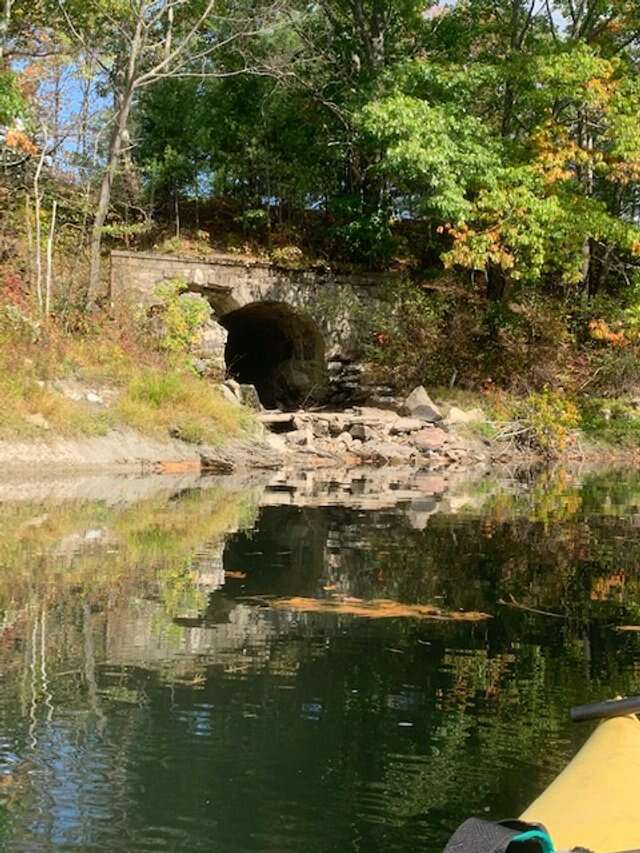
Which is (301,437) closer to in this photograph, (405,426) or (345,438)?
(345,438)

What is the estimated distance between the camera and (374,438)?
20.8 metres

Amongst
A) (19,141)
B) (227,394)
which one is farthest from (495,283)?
(19,141)

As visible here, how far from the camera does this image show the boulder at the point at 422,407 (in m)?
22.1

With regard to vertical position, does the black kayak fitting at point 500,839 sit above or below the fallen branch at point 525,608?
above

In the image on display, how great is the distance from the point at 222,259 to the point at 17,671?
19612mm

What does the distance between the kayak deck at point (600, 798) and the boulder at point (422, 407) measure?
18884mm

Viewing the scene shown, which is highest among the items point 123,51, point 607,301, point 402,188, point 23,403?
point 123,51

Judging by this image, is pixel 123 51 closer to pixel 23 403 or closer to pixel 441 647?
pixel 23 403

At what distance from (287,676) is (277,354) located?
894 inches

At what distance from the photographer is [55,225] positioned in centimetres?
2220

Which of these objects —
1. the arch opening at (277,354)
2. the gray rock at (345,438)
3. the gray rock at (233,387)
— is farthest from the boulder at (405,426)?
the arch opening at (277,354)

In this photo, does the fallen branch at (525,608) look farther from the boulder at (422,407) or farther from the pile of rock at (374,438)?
the boulder at (422,407)

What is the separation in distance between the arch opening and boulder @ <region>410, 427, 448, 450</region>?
4507mm

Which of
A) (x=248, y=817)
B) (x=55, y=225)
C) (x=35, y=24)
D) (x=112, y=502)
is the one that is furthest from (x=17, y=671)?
(x=35, y=24)
